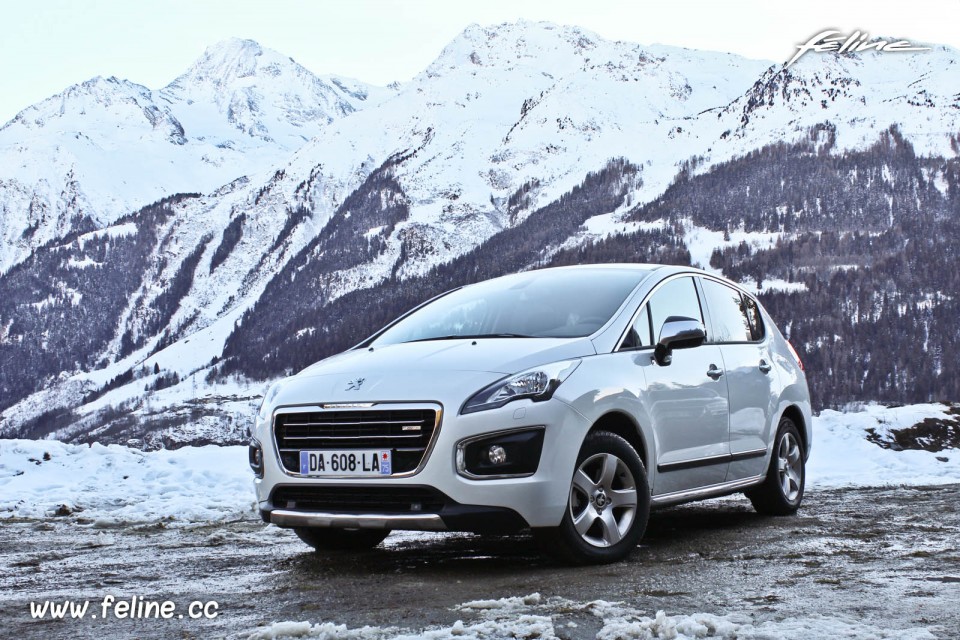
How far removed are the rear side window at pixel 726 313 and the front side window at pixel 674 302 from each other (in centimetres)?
20

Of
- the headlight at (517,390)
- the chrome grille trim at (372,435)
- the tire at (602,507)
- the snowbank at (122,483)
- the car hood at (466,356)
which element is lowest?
the snowbank at (122,483)

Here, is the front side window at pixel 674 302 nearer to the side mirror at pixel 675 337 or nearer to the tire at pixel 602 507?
the side mirror at pixel 675 337

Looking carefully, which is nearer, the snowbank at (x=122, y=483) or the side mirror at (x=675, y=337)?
the side mirror at (x=675, y=337)

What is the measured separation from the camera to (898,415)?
1266 cm

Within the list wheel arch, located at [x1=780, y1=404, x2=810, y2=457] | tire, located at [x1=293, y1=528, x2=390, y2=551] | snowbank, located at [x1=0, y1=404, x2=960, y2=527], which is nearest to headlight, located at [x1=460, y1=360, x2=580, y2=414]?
tire, located at [x1=293, y1=528, x2=390, y2=551]

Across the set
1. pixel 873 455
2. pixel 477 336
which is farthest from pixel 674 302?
pixel 873 455

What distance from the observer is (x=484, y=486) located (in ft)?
15.4

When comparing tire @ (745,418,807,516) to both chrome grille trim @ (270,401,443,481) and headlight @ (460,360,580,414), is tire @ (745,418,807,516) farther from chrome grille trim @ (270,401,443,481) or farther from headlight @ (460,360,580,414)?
chrome grille trim @ (270,401,443,481)

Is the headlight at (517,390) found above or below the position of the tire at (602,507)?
above

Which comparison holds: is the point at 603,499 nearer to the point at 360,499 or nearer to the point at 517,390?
the point at 517,390

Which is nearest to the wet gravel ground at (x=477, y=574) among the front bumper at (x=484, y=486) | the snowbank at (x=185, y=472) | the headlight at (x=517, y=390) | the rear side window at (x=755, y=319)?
the front bumper at (x=484, y=486)

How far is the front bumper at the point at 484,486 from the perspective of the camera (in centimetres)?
468

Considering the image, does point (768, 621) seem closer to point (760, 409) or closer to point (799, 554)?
point (799, 554)

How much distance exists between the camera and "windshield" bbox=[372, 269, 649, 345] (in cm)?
566
